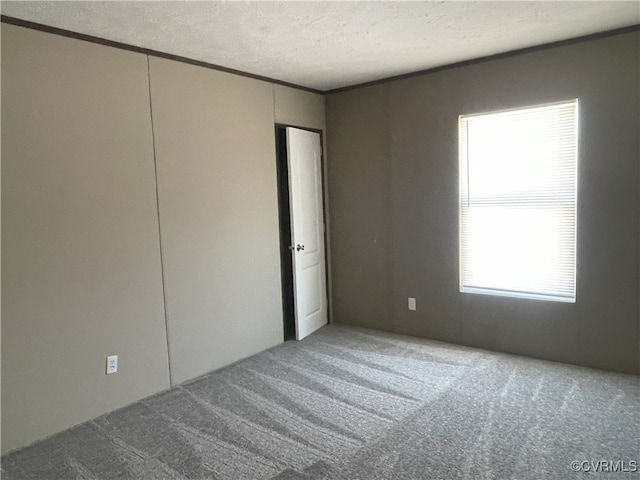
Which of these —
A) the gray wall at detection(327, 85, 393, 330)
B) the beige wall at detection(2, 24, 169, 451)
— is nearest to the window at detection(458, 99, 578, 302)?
the gray wall at detection(327, 85, 393, 330)

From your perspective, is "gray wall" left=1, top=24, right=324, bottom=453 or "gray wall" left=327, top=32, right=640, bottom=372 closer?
"gray wall" left=1, top=24, right=324, bottom=453

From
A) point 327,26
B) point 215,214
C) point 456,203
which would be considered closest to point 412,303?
A: point 456,203

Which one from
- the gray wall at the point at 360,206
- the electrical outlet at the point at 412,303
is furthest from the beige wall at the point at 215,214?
the electrical outlet at the point at 412,303

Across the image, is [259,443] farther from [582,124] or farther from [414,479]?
[582,124]

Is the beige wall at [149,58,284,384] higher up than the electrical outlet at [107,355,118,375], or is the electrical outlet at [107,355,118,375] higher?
the beige wall at [149,58,284,384]

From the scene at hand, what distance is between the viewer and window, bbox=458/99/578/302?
360 cm

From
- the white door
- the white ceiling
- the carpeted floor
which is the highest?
the white ceiling

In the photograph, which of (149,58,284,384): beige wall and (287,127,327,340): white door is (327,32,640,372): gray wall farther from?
(149,58,284,384): beige wall

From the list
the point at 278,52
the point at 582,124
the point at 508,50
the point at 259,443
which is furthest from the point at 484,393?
the point at 278,52

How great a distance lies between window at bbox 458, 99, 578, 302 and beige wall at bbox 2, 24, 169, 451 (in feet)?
8.70

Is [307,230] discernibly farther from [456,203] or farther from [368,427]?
[368,427]

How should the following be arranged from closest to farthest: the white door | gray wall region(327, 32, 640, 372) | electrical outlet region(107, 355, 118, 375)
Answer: electrical outlet region(107, 355, 118, 375)
gray wall region(327, 32, 640, 372)
the white door

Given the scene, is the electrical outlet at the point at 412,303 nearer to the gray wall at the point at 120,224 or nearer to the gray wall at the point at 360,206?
the gray wall at the point at 360,206

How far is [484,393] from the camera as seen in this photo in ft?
10.6
